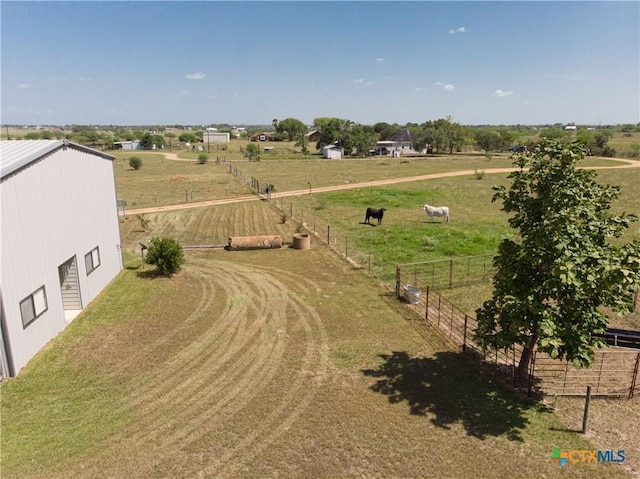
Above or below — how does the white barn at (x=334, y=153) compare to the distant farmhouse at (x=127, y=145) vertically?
below

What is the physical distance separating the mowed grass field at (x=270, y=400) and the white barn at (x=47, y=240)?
32.2 inches

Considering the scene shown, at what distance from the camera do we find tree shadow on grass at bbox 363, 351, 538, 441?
34.2 ft

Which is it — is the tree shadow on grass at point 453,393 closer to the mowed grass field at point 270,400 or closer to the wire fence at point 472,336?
the mowed grass field at point 270,400

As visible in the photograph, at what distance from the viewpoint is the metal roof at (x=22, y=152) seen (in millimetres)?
13078

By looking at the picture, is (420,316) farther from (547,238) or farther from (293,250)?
(293,250)

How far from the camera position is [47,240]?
48.9 ft

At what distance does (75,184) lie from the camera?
17469 millimetres

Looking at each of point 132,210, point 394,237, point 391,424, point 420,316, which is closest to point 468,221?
point 394,237

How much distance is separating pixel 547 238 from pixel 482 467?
17.5 ft

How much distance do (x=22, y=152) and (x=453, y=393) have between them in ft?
52.9

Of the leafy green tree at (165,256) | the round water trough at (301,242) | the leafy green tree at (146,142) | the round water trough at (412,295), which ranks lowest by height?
the round water trough at (412,295)

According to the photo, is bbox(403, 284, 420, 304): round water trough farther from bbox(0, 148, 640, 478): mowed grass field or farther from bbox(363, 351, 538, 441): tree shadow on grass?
bbox(363, 351, 538, 441): tree shadow on grass

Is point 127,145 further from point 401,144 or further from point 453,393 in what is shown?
point 453,393

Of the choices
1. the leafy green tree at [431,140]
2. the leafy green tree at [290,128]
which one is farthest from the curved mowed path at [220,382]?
the leafy green tree at [290,128]
